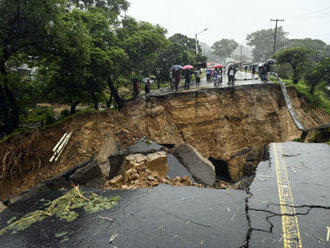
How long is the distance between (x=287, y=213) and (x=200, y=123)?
11349 millimetres

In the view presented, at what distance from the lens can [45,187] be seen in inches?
227

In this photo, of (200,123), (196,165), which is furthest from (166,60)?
(196,165)

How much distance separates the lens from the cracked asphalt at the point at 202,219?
286 centimetres

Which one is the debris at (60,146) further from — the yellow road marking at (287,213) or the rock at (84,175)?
the yellow road marking at (287,213)

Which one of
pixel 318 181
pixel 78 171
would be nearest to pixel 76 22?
pixel 78 171

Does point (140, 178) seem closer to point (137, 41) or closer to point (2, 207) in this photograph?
point (2, 207)

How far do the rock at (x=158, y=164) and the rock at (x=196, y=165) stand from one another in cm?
192

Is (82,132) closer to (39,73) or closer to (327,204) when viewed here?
(39,73)

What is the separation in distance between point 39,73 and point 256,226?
431 inches

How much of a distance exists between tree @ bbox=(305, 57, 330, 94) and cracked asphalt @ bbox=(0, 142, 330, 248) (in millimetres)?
16051

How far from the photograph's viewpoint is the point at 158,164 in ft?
21.9

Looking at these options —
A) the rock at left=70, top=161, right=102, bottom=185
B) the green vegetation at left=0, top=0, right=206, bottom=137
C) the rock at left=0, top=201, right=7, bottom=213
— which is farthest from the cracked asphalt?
the green vegetation at left=0, top=0, right=206, bottom=137

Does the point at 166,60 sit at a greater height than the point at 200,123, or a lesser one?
greater

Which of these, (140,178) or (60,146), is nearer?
(140,178)
